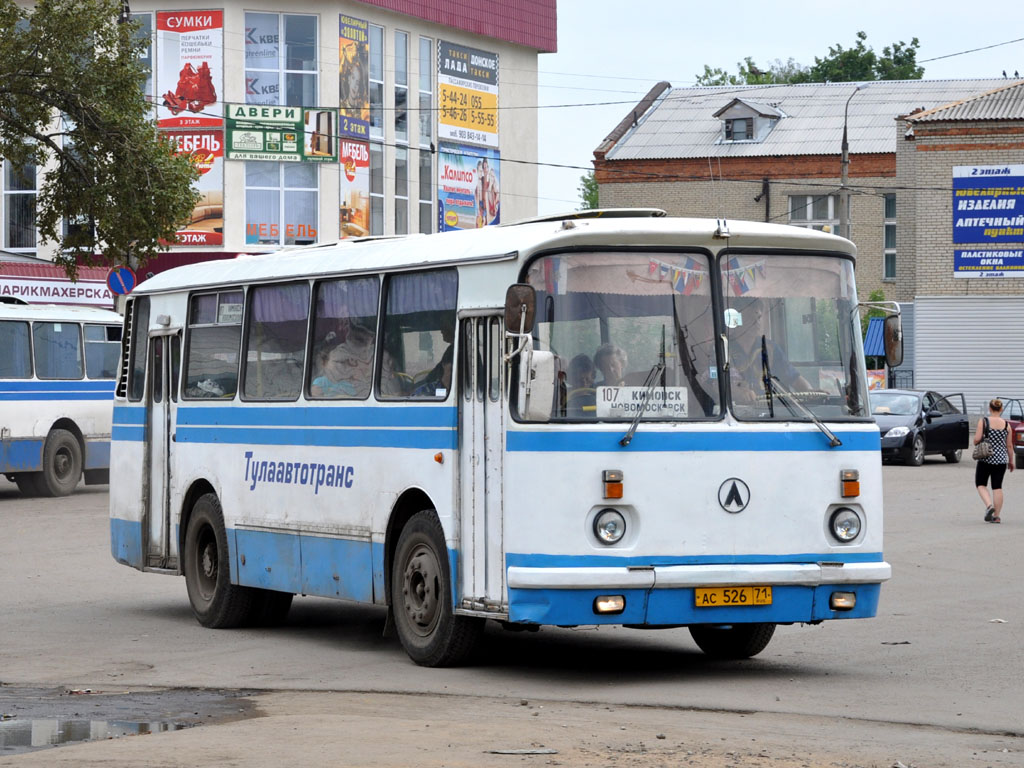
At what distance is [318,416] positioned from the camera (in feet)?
41.5

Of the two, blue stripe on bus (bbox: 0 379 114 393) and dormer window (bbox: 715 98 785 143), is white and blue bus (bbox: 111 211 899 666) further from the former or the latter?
dormer window (bbox: 715 98 785 143)

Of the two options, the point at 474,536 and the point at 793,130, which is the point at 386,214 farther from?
the point at 474,536

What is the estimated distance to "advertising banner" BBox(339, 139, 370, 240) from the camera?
5450 centimetres

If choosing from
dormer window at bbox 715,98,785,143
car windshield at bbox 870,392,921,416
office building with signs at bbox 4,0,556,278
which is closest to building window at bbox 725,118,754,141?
dormer window at bbox 715,98,785,143

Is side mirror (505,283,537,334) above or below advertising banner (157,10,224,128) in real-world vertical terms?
below

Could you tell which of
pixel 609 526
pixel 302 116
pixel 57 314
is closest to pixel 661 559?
pixel 609 526

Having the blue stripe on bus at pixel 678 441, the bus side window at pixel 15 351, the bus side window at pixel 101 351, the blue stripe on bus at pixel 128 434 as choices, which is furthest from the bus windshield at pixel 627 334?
the bus side window at pixel 101 351

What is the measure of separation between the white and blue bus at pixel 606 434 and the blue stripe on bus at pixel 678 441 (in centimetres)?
1

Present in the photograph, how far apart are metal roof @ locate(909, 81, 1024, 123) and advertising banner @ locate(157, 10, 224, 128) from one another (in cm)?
2034

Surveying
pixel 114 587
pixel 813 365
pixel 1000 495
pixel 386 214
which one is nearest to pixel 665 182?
pixel 386 214

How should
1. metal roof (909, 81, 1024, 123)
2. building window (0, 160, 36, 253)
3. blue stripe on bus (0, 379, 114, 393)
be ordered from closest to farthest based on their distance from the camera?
blue stripe on bus (0, 379, 114, 393) < metal roof (909, 81, 1024, 123) < building window (0, 160, 36, 253)

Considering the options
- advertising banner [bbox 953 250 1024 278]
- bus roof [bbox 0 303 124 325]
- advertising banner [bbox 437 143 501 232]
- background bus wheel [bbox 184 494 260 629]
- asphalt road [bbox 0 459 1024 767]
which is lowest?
asphalt road [bbox 0 459 1024 767]

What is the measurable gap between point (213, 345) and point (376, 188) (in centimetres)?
4233

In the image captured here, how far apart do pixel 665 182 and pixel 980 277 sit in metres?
19.3
